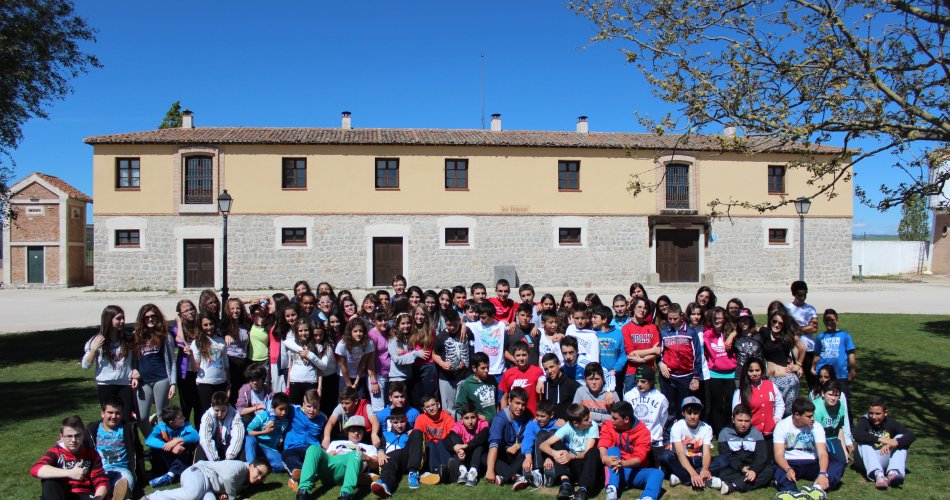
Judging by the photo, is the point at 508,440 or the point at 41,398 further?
the point at 41,398

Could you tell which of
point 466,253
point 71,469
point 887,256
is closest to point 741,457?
point 71,469

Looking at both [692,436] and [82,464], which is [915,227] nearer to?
[692,436]

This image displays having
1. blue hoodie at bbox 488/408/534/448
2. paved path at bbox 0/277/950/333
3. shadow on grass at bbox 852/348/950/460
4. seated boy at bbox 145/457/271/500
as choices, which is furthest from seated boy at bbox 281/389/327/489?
paved path at bbox 0/277/950/333

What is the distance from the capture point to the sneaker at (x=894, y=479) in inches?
197

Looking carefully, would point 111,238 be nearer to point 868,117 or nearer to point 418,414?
point 418,414

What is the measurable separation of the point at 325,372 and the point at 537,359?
6.84 ft

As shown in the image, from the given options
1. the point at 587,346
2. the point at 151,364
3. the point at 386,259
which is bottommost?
the point at 151,364

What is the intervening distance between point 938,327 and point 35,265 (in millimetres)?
31784

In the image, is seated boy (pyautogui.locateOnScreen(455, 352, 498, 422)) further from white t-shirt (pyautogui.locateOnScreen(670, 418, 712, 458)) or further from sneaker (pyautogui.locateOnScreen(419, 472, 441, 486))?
white t-shirt (pyautogui.locateOnScreen(670, 418, 712, 458))

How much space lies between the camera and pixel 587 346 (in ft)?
19.9

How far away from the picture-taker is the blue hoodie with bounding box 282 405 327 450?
5402 millimetres

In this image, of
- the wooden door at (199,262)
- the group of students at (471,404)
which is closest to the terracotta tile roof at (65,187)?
the wooden door at (199,262)

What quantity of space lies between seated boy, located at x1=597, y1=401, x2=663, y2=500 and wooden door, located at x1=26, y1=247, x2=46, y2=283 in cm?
2925

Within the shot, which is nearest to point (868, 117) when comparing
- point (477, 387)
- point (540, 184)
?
point (477, 387)
